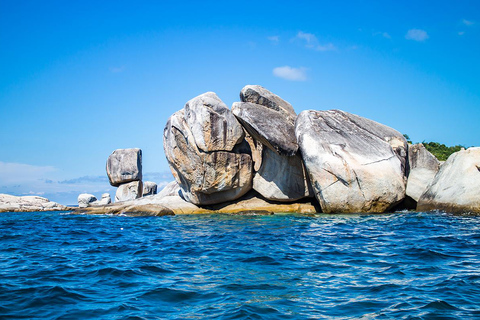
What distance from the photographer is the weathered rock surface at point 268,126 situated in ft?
77.5

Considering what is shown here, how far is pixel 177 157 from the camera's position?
87.1 ft

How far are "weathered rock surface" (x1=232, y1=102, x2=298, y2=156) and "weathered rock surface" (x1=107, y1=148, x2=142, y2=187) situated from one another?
1687 cm

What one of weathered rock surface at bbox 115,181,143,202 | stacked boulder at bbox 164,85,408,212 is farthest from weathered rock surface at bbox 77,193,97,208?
stacked boulder at bbox 164,85,408,212

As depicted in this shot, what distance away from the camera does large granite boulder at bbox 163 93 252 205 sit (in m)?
25.0

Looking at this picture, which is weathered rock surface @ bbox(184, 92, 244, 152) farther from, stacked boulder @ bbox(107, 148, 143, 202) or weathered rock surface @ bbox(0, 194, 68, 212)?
weathered rock surface @ bbox(0, 194, 68, 212)

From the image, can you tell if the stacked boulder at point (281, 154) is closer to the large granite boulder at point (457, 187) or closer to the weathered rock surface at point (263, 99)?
the weathered rock surface at point (263, 99)

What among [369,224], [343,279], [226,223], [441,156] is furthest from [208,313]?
[441,156]

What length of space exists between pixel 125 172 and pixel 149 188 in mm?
5314

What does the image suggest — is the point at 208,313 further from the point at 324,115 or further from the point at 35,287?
the point at 324,115

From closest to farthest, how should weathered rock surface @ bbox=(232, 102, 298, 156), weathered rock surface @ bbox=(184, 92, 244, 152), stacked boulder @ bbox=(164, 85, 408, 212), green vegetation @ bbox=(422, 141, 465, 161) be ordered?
stacked boulder @ bbox=(164, 85, 408, 212) < weathered rock surface @ bbox=(232, 102, 298, 156) < weathered rock surface @ bbox=(184, 92, 244, 152) < green vegetation @ bbox=(422, 141, 465, 161)

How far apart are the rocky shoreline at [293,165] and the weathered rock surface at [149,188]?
13.4 metres

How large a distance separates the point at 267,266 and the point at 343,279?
75.4 inches

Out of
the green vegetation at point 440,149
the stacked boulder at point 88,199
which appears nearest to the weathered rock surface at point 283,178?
the green vegetation at point 440,149

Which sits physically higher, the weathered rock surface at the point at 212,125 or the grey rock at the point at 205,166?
the weathered rock surface at the point at 212,125
